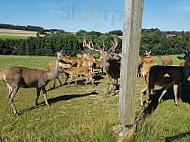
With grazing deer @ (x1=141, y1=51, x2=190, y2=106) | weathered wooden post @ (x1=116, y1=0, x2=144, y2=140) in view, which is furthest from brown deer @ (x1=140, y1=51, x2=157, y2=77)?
weathered wooden post @ (x1=116, y1=0, x2=144, y2=140)

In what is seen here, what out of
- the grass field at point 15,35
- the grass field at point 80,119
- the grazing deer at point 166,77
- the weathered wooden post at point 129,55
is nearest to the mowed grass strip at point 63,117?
the grass field at point 80,119

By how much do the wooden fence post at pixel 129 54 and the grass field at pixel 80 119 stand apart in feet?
1.10

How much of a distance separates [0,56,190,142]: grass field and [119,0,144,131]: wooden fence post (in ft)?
1.10

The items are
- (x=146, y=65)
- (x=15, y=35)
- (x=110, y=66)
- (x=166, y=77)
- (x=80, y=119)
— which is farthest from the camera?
(x=15, y=35)

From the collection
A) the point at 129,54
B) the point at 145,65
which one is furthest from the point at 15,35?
the point at 129,54

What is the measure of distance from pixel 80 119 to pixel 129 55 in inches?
94.3

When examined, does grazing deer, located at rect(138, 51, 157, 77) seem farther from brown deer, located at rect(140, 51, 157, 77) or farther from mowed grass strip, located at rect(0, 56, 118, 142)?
mowed grass strip, located at rect(0, 56, 118, 142)

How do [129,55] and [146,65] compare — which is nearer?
[129,55]

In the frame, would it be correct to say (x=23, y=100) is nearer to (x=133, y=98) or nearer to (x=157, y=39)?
(x=133, y=98)

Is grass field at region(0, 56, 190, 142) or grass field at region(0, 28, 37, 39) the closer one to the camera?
grass field at region(0, 56, 190, 142)

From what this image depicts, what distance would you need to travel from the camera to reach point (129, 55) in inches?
103

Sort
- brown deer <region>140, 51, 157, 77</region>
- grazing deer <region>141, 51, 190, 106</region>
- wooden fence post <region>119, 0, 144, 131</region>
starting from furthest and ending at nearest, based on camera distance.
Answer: brown deer <region>140, 51, 157, 77</region> → grazing deer <region>141, 51, 190, 106</region> → wooden fence post <region>119, 0, 144, 131</region>

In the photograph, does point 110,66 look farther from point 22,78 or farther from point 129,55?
point 129,55

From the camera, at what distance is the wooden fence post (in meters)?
2.52
